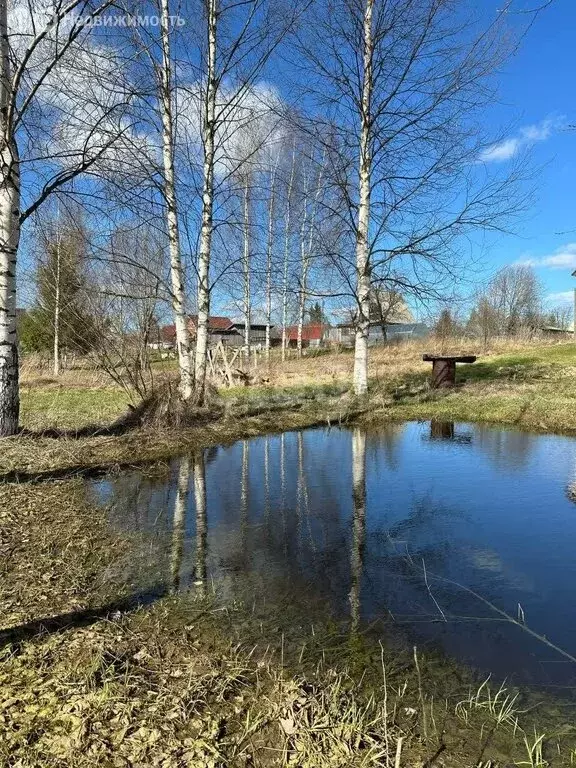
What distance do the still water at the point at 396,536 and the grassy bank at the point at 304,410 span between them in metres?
1.05

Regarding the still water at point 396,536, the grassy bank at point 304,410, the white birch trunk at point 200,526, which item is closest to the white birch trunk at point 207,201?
the grassy bank at point 304,410

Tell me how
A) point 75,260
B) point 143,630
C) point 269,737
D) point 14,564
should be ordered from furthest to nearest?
point 75,260 < point 14,564 < point 143,630 < point 269,737

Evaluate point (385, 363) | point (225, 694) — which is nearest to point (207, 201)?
point (225, 694)

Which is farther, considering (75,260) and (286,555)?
(75,260)

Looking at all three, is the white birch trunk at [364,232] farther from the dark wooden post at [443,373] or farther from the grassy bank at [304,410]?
the dark wooden post at [443,373]

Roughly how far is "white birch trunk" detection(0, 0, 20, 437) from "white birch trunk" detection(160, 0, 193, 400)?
11.1 ft

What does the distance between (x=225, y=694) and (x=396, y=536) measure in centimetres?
255

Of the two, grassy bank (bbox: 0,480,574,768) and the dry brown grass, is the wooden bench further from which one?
grassy bank (bbox: 0,480,574,768)

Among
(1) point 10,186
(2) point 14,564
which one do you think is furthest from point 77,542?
(1) point 10,186

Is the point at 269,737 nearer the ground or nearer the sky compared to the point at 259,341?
nearer the ground

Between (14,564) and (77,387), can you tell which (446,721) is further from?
(77,387)

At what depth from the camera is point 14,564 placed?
12.8 feet

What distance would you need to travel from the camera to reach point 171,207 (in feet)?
33.7

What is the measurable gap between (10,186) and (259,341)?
153ft
